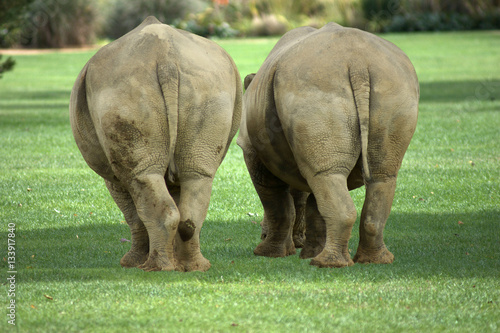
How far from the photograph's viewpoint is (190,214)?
5840 millimetres

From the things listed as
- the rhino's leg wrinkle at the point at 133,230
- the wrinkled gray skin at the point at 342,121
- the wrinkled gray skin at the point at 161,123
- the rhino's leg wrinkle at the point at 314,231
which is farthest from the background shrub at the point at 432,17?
the wrinkled gray skin at the point at 161,123

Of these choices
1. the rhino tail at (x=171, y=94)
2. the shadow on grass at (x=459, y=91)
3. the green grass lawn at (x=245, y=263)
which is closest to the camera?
the green grass lawn at (x=245, y=263)

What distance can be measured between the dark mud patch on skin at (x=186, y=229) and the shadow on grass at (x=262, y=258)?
30cm

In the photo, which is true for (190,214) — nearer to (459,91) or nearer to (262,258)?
(262,258)

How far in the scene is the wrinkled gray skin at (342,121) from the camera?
19.6 ft

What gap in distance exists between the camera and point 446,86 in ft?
74.8

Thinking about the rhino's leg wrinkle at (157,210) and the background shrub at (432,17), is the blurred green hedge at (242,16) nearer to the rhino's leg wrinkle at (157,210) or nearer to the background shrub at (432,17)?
the background shrub at (432,17)

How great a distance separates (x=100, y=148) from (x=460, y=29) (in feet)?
123

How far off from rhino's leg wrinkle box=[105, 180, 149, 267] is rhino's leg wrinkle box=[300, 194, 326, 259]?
147cm

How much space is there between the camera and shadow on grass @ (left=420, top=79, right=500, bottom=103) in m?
20.3

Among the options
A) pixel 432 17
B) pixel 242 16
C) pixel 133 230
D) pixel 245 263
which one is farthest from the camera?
pixel 242 16

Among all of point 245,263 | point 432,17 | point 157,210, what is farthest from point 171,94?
point 432,17

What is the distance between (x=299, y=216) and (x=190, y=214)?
2115 millimetres

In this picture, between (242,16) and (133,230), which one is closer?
(133,230)
